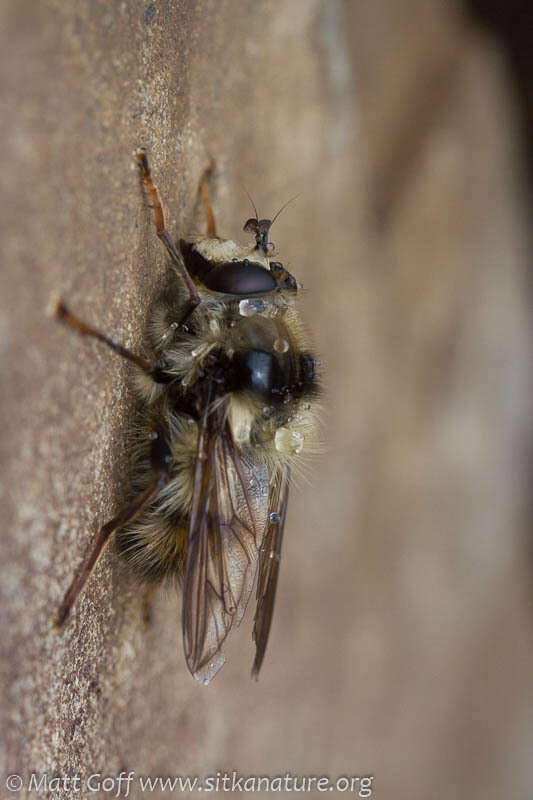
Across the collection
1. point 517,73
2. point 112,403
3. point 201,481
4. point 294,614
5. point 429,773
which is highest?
point 517,73

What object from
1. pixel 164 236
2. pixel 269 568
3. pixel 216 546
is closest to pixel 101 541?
pixel 216 546

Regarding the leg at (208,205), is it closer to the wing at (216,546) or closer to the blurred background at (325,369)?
the blurred background at (325,369)

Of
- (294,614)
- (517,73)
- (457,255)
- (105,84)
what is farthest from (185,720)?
(517,73)

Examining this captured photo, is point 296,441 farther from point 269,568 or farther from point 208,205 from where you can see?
point 208,205

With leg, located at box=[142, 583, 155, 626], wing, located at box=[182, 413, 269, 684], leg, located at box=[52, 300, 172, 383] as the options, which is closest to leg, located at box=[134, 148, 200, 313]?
leg, located at box=[52, 300, 172, 383]

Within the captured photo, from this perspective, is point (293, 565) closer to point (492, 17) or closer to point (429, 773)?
point (429, 773)

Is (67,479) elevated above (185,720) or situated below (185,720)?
above
